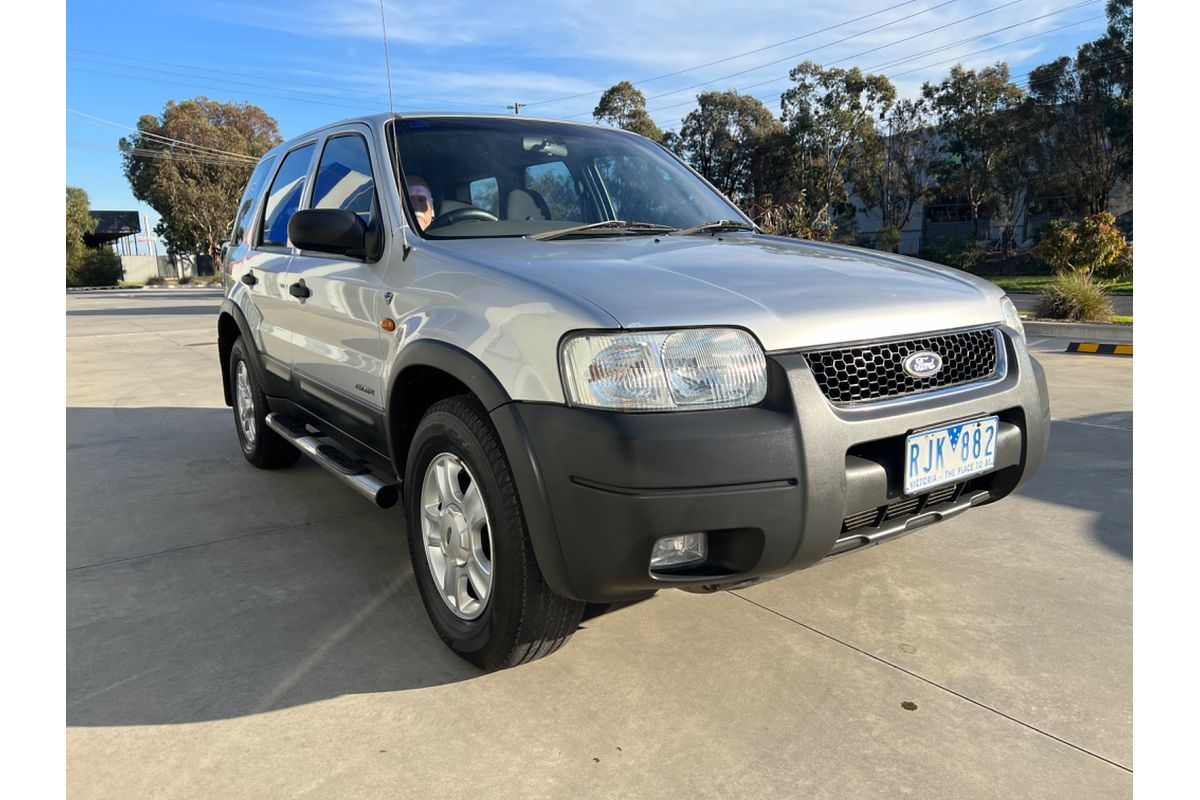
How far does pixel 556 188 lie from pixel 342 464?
1394 mm

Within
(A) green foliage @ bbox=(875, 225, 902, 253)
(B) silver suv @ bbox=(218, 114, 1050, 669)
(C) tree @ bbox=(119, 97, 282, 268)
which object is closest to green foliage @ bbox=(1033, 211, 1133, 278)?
(B) silver suv @ bbox=(218, 114, 1050, 669)

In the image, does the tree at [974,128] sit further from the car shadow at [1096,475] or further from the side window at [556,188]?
the side window at [556,188]

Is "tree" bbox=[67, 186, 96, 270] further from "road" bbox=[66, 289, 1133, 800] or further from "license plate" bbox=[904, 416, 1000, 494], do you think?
"license plate" bbox=[904, 416, 1000, 494]

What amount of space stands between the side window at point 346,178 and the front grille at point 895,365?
183cm

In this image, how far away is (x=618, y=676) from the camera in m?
2.49

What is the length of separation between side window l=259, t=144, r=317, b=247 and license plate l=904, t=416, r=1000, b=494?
9.77ft

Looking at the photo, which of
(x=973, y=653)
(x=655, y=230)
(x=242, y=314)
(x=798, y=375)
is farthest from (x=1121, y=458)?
(x=242, y=314)

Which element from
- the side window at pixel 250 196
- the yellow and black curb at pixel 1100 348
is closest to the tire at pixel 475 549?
the side window at pixel 250 196

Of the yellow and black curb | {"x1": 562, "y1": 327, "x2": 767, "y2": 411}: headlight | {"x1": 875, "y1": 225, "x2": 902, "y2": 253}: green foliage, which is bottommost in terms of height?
{"x1": 562, "y1": 327, "x2": 767, "y2": 411}: headlight

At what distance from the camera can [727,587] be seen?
2172 millimetres

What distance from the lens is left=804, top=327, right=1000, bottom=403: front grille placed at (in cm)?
219

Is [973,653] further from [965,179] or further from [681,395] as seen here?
[965,179]

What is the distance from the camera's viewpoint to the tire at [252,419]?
4508 mm

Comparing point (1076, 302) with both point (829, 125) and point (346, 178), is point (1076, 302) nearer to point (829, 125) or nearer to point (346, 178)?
point (346, 178)
